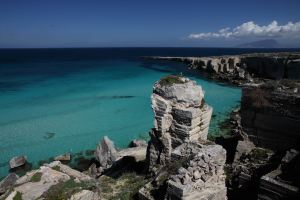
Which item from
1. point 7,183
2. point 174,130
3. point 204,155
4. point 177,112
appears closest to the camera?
point 204,155

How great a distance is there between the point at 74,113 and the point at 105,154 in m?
15.6

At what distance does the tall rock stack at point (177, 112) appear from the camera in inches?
485

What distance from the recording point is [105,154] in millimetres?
19828

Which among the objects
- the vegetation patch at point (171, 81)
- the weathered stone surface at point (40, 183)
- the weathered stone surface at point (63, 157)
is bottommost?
the weathered stone surface at point (63, 157)

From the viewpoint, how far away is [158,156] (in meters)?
13.3

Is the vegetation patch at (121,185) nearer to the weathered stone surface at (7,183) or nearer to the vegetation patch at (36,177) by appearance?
the vegetation patch at (36,177)

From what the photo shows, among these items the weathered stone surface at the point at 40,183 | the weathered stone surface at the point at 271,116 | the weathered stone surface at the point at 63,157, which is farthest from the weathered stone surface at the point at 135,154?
the weathered stone surface at the point at 271,116

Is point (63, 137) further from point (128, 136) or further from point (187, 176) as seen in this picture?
point (187, 176)

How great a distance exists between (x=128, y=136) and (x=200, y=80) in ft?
106

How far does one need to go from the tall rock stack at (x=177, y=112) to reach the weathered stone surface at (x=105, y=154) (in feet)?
23.4

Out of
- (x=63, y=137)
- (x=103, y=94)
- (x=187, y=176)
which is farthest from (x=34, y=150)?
(x=103, y=94)

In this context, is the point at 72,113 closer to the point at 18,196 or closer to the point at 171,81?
the point at 18,196

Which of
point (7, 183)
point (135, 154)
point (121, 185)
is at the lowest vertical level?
point (7, 183)

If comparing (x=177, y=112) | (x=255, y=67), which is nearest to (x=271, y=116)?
(x=177, y=112)
